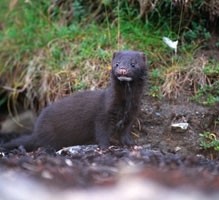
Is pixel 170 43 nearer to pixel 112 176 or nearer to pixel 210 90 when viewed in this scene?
pixel 210 90

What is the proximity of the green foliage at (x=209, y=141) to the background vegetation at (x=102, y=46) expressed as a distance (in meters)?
0.33

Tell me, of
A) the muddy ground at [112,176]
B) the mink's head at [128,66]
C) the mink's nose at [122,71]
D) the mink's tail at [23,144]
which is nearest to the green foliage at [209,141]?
the mink's head at [128,66]

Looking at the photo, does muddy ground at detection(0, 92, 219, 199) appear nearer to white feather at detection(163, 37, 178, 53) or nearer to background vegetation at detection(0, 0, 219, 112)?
background vegetation at detection(0, 0, 219, 112)

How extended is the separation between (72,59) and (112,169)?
2815 millimetres

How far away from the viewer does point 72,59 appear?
5797 mm

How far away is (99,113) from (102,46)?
109cm

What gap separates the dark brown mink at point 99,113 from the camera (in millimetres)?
4682

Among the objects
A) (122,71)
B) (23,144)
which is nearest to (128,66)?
(122,71)

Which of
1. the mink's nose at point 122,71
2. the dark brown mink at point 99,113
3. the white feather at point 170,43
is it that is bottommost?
the dark brown mink at point 99,113

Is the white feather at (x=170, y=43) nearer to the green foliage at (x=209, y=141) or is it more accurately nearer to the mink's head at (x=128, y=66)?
the mink's head at (x=128, y=66)

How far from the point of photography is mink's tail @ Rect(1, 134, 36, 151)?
541 cm

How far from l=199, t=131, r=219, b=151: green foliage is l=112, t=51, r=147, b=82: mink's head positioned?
77 cm

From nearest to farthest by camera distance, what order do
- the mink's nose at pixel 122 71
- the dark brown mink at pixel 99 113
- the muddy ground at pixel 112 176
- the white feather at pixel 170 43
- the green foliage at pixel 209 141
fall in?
1. the muddy ground at pixel 112 176
2. the mink's nose at pixel 122 71
3. the dark brown mink at pixel 99 113
4. the green foliage at pixel 209 141
5. the white feather at pixel 170 43

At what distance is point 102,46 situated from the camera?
5.83 meters
